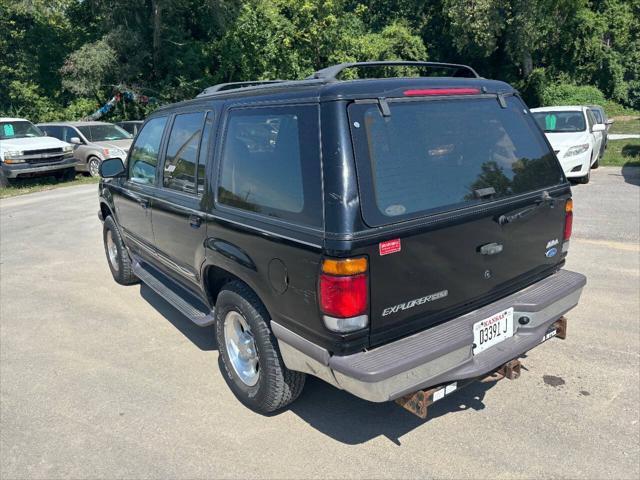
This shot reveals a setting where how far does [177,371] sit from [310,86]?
94.7 inches

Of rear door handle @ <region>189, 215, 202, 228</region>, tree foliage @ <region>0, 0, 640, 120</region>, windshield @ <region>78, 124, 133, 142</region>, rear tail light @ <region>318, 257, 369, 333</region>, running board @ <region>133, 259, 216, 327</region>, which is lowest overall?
running board @ <region>133, 259, 216, 327</region>

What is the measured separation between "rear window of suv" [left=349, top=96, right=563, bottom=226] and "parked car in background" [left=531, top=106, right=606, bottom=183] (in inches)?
316

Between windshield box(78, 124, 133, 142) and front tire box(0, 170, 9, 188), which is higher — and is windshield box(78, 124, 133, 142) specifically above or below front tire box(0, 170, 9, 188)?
above

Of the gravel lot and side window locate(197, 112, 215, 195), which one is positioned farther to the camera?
side window locate(197, 112, 215, 195)

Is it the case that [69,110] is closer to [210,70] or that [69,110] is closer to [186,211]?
[210,70]

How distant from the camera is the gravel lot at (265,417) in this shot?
2928 millimetres

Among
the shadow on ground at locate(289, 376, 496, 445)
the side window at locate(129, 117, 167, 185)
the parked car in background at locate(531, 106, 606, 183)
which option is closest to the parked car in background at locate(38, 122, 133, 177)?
the side window at locate(129, 117, 167, 185)

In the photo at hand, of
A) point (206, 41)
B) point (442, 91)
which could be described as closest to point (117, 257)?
point (442, 91)

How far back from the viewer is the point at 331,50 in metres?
26.6

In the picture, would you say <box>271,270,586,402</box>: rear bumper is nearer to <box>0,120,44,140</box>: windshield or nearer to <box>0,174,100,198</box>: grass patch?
<box>0,174,100,198</box>: grass patch

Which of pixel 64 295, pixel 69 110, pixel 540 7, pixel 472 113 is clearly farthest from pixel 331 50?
pixel 472 113

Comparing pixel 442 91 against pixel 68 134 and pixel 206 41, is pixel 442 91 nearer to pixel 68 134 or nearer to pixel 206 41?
pixel 68 134

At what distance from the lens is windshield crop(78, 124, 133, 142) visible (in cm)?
1605

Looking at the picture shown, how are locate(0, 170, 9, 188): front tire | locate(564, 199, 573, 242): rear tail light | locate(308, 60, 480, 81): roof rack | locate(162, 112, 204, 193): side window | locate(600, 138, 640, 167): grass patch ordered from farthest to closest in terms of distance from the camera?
locate(600, 138, 640, 167): grass patch < locate(0, 170, 9, 188): front tire < locate(162, 112, 204, 193): side window < locate(564, 199, 573, 242): rear tail light < locate(308, 60, 480, 81): roof rack
